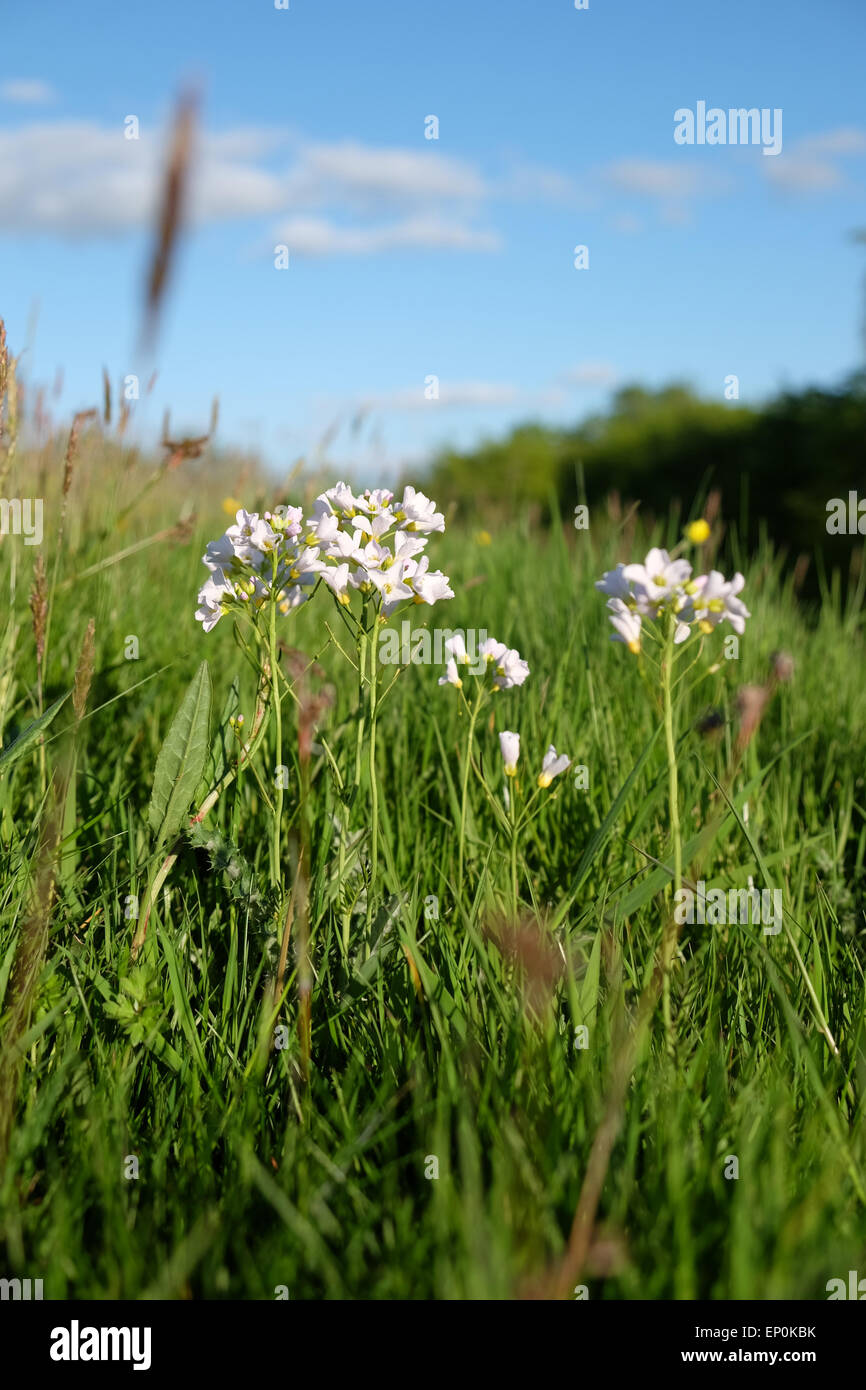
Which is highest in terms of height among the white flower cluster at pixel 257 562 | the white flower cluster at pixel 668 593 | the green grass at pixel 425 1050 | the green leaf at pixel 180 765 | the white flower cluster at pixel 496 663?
the white flower cluster at pixel 257 562

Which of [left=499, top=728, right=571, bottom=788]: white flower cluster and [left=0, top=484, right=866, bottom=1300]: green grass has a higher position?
[left=499, top=728, right=571, bottom=788]: white flower cluster

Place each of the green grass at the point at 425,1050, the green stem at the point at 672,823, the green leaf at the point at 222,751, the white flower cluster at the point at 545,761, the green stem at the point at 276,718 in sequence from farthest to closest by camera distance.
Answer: the green leaf at the point at 222,751, the white flower cluster at the point at 545,761, the green stem at the point at 276,718, the green stem at the point at 672,823, the green grass at the point at 425,1050

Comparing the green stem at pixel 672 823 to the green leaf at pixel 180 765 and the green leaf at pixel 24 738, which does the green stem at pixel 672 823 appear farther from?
the green leaf at pixel 24 738

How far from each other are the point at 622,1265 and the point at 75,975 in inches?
36.9

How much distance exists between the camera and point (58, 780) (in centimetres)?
89

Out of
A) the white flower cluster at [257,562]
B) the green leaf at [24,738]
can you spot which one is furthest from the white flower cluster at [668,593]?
the green leaf at [24,738]

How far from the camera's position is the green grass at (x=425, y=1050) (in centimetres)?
108

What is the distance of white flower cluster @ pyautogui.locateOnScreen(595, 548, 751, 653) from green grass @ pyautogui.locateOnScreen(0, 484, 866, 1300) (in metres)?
0.23

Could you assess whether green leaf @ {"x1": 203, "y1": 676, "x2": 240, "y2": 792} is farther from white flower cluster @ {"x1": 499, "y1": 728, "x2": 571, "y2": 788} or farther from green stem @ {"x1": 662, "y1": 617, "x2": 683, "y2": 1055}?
green stem @ {"x1": 662, "y1": 617, "x2": 683, "y2": 1055}

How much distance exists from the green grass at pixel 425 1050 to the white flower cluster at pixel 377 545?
433 millimetres

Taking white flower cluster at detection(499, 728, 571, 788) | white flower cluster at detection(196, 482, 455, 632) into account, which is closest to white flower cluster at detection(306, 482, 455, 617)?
white flower cluster at detection(196, 482, 455, 632)

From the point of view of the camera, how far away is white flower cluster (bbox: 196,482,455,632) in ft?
5.28

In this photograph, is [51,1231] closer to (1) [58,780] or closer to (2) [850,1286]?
(1) [58,780]

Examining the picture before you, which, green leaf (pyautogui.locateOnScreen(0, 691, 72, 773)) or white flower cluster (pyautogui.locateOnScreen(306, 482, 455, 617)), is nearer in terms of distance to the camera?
white flower cluster (pyautogui.locateOnScreen(306, 482, 455, 617))
